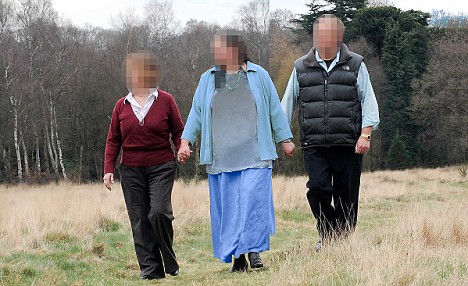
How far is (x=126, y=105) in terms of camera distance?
5.92 metres

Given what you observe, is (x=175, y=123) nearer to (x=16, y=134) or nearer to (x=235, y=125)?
(x=235, y=125)

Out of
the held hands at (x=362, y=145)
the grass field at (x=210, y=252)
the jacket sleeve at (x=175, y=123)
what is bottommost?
the grass field at (x=210, y=252)

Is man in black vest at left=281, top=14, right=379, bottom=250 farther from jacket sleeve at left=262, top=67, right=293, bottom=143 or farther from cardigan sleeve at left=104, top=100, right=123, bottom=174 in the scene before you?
cardigan sleeve at left=104, top=100, right=123, bottom=174

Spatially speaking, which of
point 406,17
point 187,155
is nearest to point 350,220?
point 187,155

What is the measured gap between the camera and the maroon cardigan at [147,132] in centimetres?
581

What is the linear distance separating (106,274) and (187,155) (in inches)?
58.2

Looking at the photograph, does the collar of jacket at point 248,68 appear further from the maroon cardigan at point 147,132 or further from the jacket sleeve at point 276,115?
the maroon cardigan at point 147,132

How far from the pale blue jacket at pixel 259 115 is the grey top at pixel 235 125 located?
44 mm

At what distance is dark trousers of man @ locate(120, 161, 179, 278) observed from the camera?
5812 millimetres

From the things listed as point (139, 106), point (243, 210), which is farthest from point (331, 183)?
point (139, 106)

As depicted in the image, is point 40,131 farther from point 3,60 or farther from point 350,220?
point 350,220

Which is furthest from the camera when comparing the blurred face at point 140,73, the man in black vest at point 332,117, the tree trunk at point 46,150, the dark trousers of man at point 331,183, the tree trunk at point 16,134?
the tree trunk at point 46,150

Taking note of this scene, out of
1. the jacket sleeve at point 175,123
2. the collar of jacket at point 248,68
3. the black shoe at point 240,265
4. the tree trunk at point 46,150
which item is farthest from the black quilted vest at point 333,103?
the tree trunk at point 46,150

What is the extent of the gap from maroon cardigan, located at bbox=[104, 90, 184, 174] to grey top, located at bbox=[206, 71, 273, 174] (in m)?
0.43
